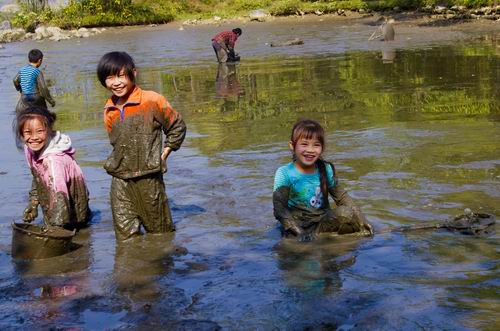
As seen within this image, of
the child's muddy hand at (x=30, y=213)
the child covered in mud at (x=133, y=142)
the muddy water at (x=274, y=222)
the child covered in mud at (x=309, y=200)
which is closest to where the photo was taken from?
the muddy water at (x=274, y=222)

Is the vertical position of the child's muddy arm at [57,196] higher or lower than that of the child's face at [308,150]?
lower

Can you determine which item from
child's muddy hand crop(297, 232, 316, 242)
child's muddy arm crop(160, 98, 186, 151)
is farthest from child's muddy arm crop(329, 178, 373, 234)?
child's muddy arm crop(160, 98, 186, 151)

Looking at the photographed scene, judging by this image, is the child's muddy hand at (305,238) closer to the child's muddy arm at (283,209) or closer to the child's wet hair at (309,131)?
the child's muddy arm at (283,209)

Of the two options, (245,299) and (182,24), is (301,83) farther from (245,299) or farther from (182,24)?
(182,24)

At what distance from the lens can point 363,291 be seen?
4.45 meters

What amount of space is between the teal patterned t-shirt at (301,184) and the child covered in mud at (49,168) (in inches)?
70.9

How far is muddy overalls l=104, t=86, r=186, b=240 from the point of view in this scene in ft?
18.5

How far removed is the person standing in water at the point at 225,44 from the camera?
21641 millimetres

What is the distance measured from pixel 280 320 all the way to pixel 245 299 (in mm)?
438

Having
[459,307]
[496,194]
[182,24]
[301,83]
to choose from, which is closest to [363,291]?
[459,307]

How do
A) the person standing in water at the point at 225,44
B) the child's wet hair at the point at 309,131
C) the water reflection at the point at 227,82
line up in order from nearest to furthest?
the child's wet hair at the point at 309,131, the water reflection at the point at 227,82, the person standing in water at the point at 225,44

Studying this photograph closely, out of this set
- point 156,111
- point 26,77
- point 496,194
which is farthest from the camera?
point 26,77

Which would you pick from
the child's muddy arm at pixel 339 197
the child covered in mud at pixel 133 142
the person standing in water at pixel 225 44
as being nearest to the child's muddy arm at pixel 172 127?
the child covered in mud at pixel 133 142

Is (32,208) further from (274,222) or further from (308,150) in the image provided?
(308,150)
